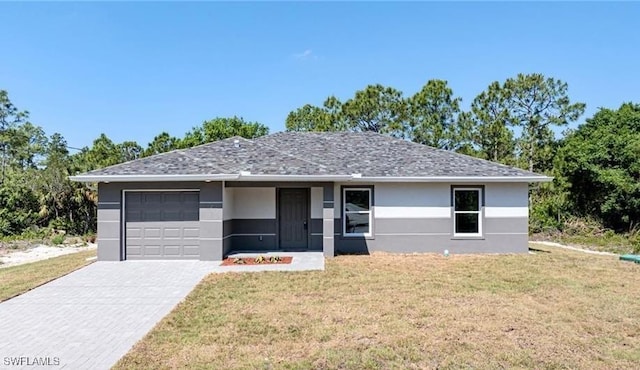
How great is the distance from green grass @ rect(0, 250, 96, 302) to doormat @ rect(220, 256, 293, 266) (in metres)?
4.39

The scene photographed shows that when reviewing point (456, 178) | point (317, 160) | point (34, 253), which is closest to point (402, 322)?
point (456, 178)

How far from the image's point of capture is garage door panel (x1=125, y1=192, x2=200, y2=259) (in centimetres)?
1252

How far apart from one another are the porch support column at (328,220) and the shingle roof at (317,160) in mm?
673

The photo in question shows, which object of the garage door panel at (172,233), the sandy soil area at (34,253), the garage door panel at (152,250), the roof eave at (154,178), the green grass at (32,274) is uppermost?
the roof eave at (154,178)

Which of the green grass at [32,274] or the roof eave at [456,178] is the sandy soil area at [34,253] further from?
the roof eave at [456,178]

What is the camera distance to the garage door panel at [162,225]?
12.5 metres

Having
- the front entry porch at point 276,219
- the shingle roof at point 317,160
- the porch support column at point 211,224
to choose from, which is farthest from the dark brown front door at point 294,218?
the porch support column at point 211,224

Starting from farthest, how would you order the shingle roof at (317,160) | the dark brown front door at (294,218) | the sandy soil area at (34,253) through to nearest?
1. the sandy soil area at (34,253)
2. the dark brown front door at (294,218)
3. the shingle roof at (317,160)

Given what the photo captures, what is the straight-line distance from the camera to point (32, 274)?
11.2 metres

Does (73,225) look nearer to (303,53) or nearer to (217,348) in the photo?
(303,53)

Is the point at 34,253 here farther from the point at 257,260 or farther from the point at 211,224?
the point at 257,260

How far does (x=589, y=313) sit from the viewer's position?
7062 mm

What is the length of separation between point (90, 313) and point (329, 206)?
7.44 metres

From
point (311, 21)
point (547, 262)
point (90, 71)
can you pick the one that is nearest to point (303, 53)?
point (311, 21)
